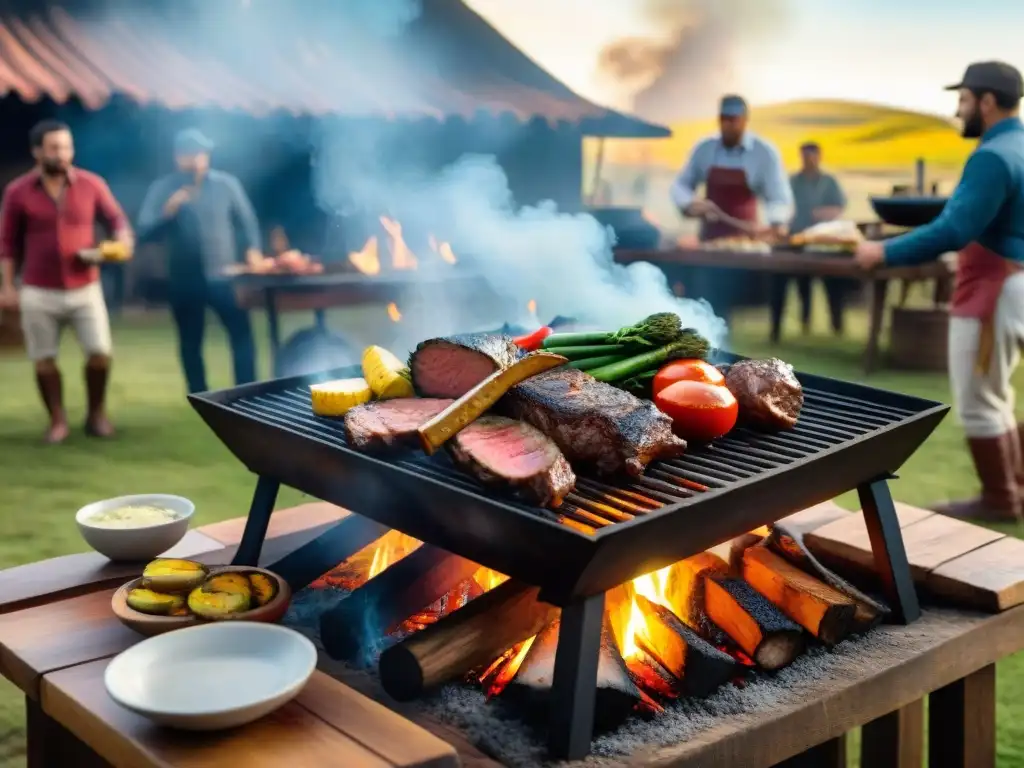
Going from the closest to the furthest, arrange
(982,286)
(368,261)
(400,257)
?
1. (982,286)
2. (368,261)
3. (400,257)

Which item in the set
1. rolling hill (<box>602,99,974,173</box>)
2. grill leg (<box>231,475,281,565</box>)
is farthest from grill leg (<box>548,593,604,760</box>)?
rolling hill (<box>602,99,974,173</box>)

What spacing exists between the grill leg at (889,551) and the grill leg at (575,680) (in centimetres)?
117

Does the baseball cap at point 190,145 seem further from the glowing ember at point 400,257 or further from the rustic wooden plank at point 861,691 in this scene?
the rustic wooden plank at point 861,691

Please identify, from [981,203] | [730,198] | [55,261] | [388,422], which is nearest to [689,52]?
[730,198]

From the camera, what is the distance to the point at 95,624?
2896mm

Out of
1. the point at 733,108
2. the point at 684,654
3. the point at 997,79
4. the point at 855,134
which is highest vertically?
the point at 855,134

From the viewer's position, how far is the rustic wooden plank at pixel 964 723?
3.14 meters

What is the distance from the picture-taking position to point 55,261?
8.00m

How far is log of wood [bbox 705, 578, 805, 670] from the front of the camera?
279 cm

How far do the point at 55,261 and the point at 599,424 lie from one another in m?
6.71

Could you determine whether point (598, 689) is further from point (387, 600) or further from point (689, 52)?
point (689, 52)

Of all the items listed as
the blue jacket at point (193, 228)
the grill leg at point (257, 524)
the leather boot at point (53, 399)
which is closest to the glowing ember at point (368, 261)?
the blue jacket at point (193, 228)

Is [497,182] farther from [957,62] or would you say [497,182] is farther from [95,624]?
[95,624]

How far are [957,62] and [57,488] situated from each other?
2014 cm
